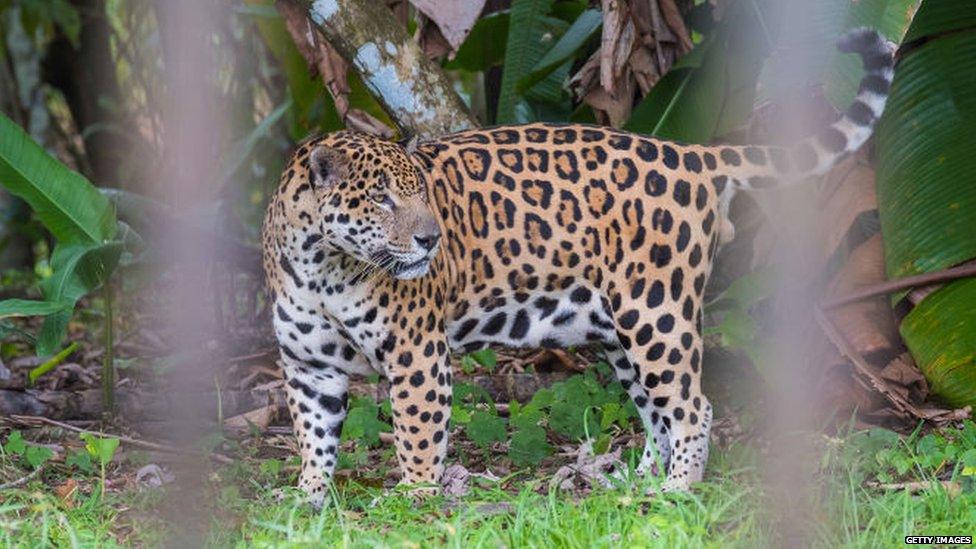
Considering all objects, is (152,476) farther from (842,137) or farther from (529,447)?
(842,137)

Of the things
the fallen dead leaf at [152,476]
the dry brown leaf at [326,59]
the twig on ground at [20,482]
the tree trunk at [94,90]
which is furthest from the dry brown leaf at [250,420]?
the tree trunk at [94,90]

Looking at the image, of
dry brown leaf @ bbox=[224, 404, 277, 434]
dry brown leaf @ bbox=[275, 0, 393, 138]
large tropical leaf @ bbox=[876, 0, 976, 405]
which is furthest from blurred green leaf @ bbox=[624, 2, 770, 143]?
dry brown leaf @ bbox=[224, 404, 277, 434]

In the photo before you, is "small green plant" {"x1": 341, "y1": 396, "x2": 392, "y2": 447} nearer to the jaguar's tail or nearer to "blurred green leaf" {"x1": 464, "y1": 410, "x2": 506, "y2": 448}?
"blurred green leaf" {"x1": 464, "y1": 410, "x2": 506, "y2": 448}

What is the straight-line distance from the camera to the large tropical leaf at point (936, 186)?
249 inches

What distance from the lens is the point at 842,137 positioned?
18.1 feet


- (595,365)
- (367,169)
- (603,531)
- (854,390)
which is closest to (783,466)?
(603,531)

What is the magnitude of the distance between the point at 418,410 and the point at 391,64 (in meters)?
1.87

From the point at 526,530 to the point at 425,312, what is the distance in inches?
53.0

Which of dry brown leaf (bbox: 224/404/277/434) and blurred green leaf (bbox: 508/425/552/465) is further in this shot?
dry brown leaf (bbox: 224/404/277/434)

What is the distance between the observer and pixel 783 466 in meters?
2.99

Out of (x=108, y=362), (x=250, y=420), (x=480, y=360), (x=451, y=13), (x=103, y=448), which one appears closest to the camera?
(x=103, y=448)

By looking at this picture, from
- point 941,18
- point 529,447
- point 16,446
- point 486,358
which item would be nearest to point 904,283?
point 941,18

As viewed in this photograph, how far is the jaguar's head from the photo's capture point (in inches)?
208

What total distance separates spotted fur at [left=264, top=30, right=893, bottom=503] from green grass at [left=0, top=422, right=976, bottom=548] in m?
0.37
